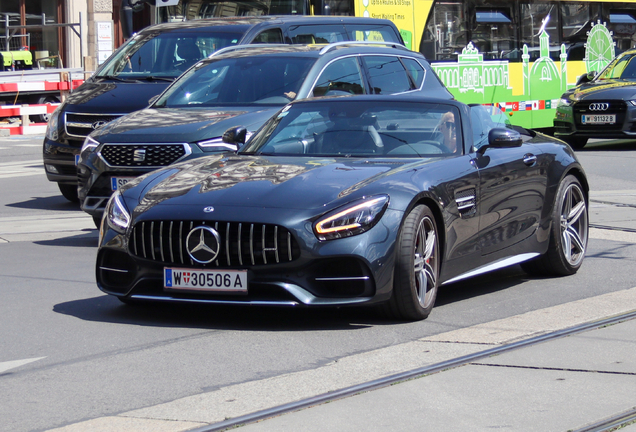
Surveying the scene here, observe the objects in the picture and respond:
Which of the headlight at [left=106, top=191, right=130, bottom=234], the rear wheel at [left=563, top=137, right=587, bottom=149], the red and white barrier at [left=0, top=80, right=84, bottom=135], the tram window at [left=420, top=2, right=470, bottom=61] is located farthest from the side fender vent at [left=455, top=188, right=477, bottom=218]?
the red and white barrier at [left=0, top=80, right=84, bottom=135]

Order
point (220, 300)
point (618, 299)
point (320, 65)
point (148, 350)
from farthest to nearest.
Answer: point (320, 65) < point (618, 299) < point (220, 300) < point (148, 350)

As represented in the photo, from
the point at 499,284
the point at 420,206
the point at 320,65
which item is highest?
the point at 320,65

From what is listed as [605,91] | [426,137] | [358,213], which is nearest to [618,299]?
[426,137]

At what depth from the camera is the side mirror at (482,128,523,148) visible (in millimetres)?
6828

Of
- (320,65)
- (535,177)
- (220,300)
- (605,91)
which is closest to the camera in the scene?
(220,300)

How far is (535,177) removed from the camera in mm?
7406

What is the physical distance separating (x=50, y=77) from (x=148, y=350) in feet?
76.2

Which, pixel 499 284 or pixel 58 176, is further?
pixel 58 176

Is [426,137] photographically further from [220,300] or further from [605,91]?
[605,91]

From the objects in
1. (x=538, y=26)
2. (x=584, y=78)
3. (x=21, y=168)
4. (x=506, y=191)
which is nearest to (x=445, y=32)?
(x=538, y=26)

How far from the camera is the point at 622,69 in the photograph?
67.5 ft

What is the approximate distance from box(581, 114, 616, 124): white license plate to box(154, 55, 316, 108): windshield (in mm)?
10492

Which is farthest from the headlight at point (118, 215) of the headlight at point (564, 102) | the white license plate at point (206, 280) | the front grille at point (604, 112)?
the headlight at point (564, 102)

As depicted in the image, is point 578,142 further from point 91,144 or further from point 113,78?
point 91,144
